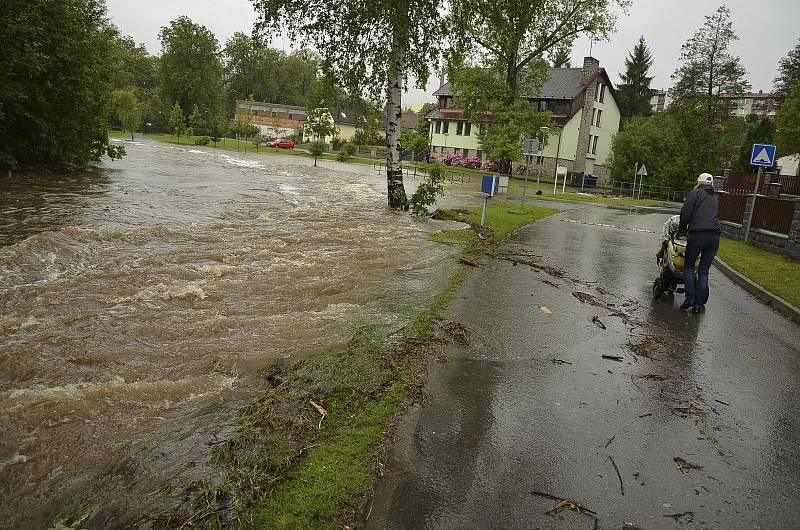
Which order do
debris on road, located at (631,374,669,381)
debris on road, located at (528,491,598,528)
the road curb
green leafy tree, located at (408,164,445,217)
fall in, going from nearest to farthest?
debris on road, located at (528,491,598,528), debris on road, located at (631,374,669,381), the road curb, green leafy tree, located at (408,164,445,217)

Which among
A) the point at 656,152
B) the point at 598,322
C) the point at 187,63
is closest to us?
the point at 598,322

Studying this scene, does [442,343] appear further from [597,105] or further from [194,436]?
[597,105]

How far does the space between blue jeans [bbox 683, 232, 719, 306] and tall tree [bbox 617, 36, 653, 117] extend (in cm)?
7448

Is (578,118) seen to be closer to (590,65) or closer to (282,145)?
(590,65)

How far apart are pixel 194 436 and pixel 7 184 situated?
64.7ft

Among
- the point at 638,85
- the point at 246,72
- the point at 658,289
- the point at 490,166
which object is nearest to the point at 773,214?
the point at 658,289

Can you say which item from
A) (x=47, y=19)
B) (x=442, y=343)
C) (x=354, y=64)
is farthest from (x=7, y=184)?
(x=442, y=343)

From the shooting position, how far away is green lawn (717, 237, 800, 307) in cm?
1131

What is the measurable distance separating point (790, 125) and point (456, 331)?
38386 millimetres

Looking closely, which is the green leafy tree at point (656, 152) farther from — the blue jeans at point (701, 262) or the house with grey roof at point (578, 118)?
the blue jeans at point (701, 262)

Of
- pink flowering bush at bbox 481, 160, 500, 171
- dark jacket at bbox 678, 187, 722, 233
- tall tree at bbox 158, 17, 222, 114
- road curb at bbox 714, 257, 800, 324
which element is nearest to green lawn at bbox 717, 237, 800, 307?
road curb at bbox 714, 257, 800, 324

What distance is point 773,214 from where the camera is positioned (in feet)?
60.4

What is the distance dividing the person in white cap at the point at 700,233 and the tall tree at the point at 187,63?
299 feet

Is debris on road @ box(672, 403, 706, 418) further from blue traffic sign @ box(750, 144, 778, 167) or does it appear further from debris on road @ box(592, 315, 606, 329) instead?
blue traffic sign @ box(750, 144, 778, 167)
